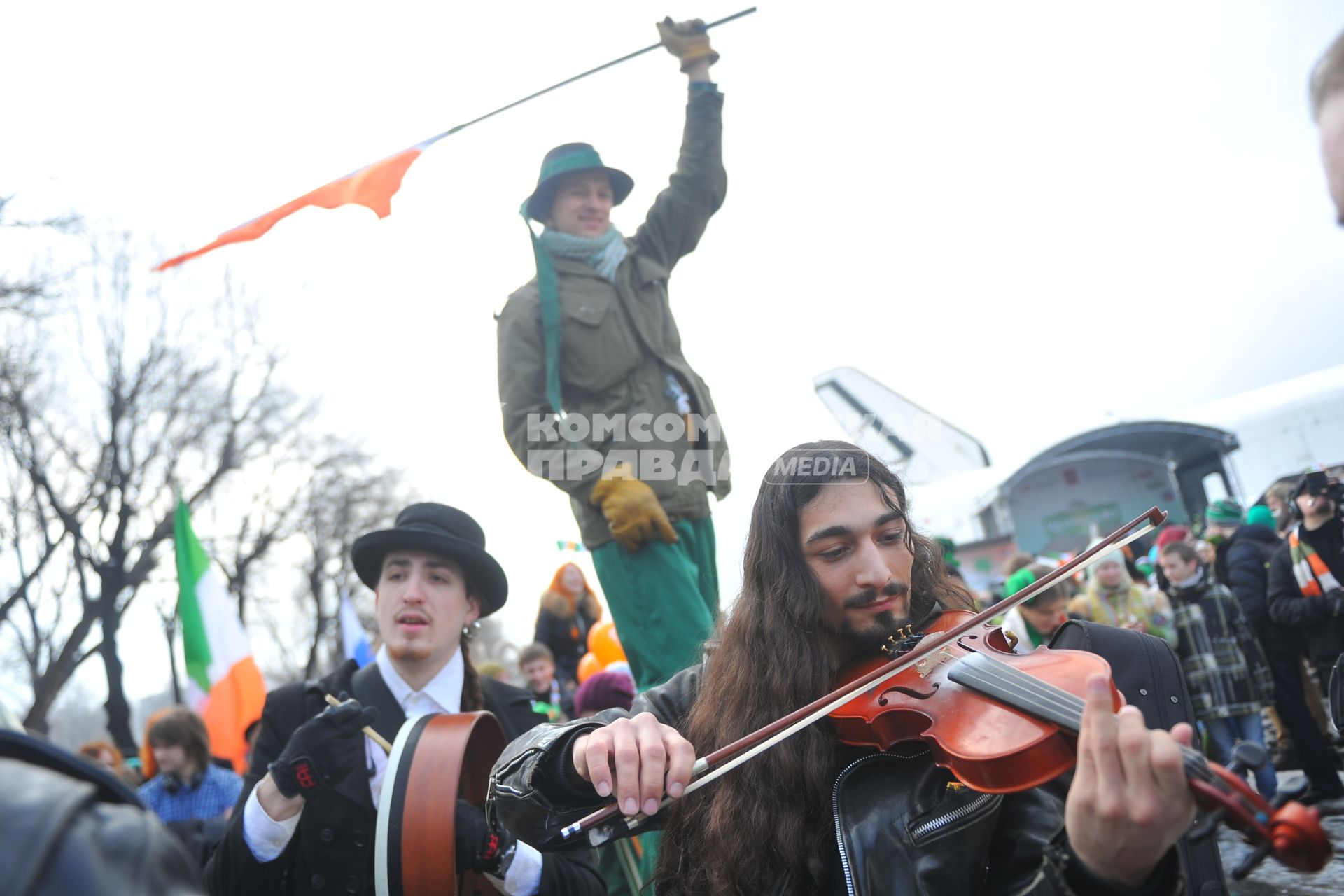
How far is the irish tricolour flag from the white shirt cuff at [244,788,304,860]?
583cm

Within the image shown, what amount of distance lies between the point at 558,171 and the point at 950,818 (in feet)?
8.76

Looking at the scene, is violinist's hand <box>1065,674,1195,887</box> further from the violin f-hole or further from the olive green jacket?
the olive green jacket

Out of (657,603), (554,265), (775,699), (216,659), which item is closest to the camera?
(775,699)

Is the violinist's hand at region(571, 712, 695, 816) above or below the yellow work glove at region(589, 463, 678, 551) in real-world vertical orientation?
below

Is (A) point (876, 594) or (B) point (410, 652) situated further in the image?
(B) point (410, 652)

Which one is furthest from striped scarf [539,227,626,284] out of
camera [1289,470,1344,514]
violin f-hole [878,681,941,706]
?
camera [1289,470,1344,514]

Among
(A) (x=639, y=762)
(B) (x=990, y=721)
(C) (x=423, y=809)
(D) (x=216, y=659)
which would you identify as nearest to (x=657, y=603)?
(C) (x=423, y=809)

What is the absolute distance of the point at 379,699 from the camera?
2979 millimetres

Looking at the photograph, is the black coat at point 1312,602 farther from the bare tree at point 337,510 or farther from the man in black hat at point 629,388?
the bare tree at point 337,510

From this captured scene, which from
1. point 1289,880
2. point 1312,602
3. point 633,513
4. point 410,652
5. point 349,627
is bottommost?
point 1289,880

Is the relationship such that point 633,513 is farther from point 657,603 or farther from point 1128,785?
point 1128,785

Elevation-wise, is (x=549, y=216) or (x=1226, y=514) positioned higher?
(x=549, y=216)

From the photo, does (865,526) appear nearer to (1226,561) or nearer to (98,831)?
(98,831)

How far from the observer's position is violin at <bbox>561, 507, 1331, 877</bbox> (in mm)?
1126
